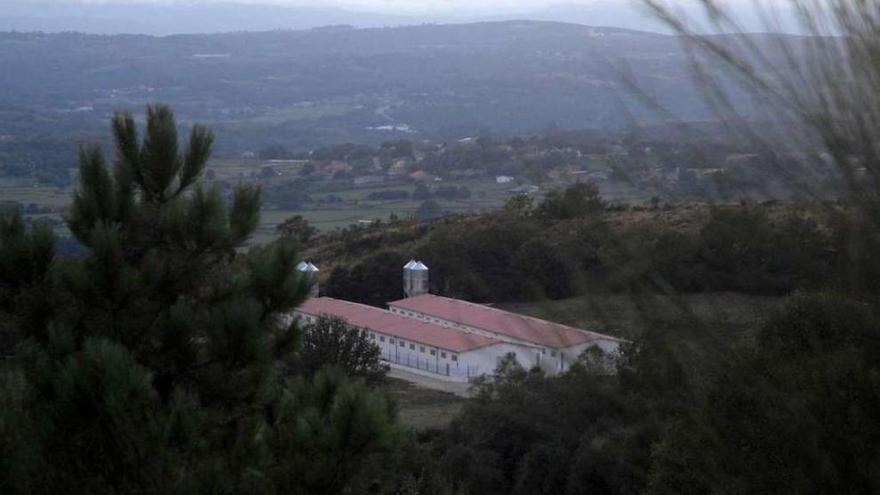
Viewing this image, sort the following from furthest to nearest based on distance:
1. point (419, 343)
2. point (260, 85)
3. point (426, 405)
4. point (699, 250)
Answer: point (260, 85), point (419, 343), point (426, 405), point (699, 250)

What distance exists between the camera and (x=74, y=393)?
4.70 m

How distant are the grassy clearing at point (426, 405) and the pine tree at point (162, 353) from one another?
6.88 metres

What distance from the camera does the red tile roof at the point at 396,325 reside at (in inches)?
653

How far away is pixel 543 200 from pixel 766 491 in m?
0.78

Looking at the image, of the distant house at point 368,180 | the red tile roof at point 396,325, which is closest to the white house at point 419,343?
the red tile roof at point 396,325

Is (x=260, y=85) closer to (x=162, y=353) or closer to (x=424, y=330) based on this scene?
(x=424, y=330)

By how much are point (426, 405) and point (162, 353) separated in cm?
1014

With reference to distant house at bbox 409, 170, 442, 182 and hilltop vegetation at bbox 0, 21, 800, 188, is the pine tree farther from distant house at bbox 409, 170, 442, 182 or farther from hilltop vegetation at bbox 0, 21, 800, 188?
distant house at bbox 409, 170, 442, 182

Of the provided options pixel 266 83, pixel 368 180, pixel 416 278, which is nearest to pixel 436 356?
pixel 416 278

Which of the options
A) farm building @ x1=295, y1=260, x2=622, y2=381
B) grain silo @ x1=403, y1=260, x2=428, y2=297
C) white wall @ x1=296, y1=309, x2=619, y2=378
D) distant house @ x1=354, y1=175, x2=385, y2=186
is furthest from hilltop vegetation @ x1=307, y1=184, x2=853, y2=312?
distant house @ x1=354, y1=175, x2=385, y2=186

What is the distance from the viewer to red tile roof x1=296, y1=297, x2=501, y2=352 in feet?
54.4

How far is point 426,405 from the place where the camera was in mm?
15312

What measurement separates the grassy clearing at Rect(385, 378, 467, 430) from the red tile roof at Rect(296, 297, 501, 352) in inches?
28.8

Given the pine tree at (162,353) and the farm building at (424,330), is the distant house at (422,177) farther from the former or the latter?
the pine tree at (162,353)
